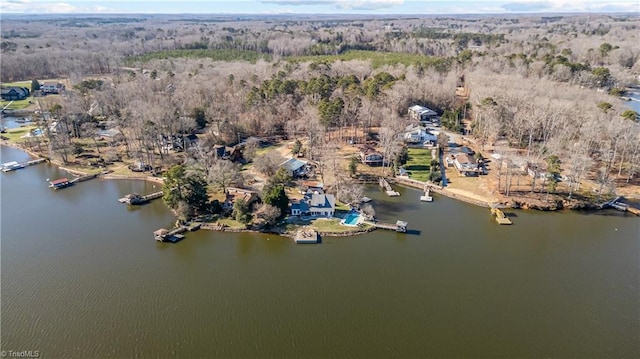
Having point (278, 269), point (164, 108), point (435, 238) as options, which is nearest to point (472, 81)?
point (435, 238)

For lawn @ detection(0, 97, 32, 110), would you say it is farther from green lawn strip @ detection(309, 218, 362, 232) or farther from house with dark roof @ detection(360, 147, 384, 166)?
green lawn strip @ detection(309, 218, 362, 232)

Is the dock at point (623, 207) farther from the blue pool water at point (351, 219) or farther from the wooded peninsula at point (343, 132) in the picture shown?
the blue pool water at point (351, 219)

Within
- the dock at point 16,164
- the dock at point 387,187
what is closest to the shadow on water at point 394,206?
the dock at point 387,187

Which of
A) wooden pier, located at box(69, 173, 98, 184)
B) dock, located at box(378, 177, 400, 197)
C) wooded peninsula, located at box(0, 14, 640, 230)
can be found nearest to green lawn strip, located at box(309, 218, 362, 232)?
wooded peninsula, located at box(0, 14, 640, 230)

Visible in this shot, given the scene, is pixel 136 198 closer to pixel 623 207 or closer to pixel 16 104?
pixel 623 207

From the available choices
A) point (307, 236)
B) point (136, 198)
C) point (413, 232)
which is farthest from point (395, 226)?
point (136, 198)

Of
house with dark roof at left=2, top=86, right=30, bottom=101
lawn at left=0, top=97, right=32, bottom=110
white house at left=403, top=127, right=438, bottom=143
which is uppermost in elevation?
house with dark roof at left=2, top=86, right=30, bottom=101
